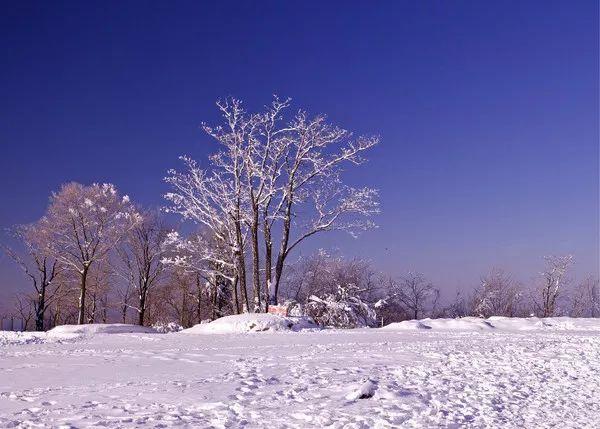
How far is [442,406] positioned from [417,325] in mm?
13677

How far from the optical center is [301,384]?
30.2ft

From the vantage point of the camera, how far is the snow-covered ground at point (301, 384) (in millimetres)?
7445

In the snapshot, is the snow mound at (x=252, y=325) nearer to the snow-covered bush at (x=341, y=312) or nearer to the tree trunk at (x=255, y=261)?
the tree trunk at (x=255, y=261)

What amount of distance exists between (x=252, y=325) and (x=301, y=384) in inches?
429

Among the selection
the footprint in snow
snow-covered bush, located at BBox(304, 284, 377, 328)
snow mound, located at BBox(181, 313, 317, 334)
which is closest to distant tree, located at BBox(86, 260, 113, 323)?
snow-covered bush, located at BBox(304, 284, 377, 328)

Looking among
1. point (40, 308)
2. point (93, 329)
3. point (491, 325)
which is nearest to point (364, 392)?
point (93, 329)

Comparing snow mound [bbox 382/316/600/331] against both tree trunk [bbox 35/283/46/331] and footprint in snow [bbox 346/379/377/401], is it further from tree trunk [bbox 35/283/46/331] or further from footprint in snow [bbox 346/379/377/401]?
tree trunk [bbox 35/283/46/331]

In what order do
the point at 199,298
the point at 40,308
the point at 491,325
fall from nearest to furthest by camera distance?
the point at 491,325, the point at 40,308, the point at 199,298

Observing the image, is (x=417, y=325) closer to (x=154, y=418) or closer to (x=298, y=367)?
(x=298, y=367)

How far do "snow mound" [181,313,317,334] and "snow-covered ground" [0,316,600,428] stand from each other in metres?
4.12

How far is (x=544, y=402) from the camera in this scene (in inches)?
376

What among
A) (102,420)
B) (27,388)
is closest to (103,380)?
(27,388)

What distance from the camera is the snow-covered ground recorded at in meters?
7.45

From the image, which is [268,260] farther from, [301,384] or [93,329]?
[301,384]
